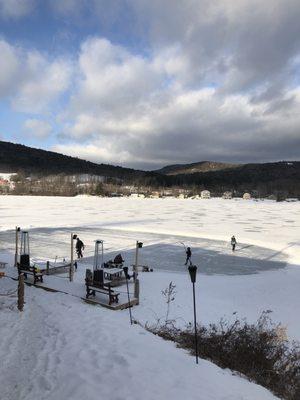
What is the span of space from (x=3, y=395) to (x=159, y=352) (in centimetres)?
275

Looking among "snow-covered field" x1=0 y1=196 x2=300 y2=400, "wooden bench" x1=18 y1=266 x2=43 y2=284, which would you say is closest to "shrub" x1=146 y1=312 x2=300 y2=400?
"snow-covered field" x1=0 y1=196 x2=300 y2=400

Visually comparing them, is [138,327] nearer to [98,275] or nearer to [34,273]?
[98,275]

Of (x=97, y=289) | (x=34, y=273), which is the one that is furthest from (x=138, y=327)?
(x=34, y=273)

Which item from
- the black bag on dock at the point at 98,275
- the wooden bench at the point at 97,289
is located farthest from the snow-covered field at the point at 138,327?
the black bag on dock at the point at 98,275

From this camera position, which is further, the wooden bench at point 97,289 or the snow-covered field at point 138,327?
the wooden bench at point 97,289

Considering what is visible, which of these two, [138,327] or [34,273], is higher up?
[34,273]

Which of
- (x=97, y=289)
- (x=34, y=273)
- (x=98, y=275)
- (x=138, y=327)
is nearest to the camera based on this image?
(x=138, y=327)

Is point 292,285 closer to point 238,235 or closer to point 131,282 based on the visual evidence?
point 131,282

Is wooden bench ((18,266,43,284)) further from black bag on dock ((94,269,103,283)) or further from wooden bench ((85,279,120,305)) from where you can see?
wooden bench ((85,279,120,305))

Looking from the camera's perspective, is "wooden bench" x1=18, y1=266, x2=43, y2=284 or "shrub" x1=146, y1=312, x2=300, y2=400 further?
"wooden bench" x1=18, y1=266, x2=43, y2=284

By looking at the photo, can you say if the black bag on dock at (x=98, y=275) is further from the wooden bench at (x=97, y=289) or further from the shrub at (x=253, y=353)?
the shrub at (x=253, y=353)

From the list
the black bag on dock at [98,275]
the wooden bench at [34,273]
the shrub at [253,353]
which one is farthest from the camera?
the wooden bench at [34,273]

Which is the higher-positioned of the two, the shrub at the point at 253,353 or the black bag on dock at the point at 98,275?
A: the black bag on dock at the point at 98,275

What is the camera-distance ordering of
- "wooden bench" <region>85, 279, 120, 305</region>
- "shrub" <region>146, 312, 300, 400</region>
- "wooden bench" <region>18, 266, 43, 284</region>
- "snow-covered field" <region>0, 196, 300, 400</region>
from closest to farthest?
1. "snow-covered field" <region>0, 196, 300, 400</region>
2. "shrub" <region>146, 312, 300, 400</region>
3. "wooden bench" <region>85, 279, 120, 305</region>
4. "wooden bench" <region>18, 266, 43, 284</region>
